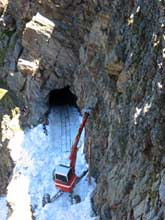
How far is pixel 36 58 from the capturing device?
3747 cm

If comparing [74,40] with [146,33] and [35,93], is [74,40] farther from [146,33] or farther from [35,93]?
[146,33]

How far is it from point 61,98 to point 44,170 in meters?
9.44

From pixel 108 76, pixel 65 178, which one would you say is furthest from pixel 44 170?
pixel 108 76

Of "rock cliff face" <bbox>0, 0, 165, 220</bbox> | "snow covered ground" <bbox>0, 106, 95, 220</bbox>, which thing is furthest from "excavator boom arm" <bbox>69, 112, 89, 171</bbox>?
"snow covered ground" <bbox>0, 106, 95, 220</bbox>

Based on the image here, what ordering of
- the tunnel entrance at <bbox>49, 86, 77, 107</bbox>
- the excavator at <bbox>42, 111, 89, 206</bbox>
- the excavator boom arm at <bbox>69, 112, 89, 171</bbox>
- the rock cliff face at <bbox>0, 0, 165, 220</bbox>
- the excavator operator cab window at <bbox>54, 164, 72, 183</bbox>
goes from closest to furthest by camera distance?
the rock cliff face at <bbox>0, 0, 165, 220</bbox>
the excavator operator cab window at <bbox>54, 164, 72, 183</bbox>
the excavator at <bbox>42, 111, 89, 206</bbox>
the excavator boom arm at <bbox>69, 112, 89, 171</bbox>
the tunnel entrance at <bbox>49, 86, 77, 107</bbox>

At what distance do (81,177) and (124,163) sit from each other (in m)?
8.08

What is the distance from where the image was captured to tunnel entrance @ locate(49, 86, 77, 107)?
40656 millimetres

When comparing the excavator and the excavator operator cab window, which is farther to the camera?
the excavator

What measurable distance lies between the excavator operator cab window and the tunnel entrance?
11.1m

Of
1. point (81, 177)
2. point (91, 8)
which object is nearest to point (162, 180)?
point (81, 177)

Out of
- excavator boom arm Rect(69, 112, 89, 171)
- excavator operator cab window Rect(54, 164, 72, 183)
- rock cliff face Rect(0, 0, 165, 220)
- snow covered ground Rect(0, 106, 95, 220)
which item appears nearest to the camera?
rock cliff face Rect(0, 0, 165, 220)

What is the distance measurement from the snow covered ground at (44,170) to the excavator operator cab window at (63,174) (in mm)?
1051

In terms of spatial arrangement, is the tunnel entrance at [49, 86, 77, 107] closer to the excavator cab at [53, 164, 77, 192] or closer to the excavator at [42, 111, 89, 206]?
the excavator at [42, 111, 89, 206]

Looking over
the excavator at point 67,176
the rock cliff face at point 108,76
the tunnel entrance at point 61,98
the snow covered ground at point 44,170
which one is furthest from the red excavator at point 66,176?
the tunnel entrance at point 61,98
